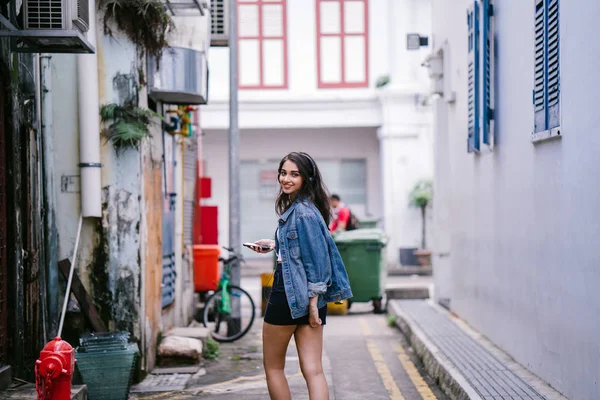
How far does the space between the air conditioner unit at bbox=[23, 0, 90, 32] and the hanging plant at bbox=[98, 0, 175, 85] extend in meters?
2.17

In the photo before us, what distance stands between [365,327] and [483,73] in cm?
482

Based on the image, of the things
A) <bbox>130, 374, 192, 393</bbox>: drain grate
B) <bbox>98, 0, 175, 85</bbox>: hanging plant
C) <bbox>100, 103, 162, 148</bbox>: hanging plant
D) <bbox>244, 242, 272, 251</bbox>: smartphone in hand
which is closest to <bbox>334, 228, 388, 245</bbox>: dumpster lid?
<bbox>130, 374, 192, 393</bbox>: drain grate

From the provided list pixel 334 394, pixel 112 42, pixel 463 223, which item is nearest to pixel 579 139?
pixel 334 394

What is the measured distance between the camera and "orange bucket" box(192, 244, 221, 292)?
45.3 feet

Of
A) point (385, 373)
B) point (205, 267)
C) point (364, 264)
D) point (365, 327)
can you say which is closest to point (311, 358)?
point (385, 373)

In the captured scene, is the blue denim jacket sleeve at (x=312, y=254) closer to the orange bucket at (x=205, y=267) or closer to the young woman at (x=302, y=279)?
the young woman at (x=302, y=279)

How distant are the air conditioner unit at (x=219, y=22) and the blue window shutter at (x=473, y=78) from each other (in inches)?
142

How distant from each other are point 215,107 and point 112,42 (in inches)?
669

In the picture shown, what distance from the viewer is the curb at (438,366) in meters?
7.41

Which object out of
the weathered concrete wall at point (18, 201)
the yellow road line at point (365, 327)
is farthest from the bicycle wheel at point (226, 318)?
the weathered concrete wall at point (18, 201)

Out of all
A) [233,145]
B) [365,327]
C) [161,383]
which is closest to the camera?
[161,383]

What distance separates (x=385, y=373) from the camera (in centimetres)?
948

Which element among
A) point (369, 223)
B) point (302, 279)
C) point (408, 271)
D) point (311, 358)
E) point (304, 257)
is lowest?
point (408, 271)

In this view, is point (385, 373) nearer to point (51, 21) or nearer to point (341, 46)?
point (51, 21)
